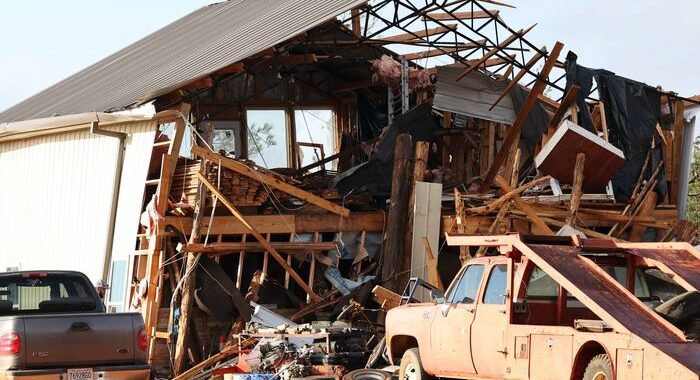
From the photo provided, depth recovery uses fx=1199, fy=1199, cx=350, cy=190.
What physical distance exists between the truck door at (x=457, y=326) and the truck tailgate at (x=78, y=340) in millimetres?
3361

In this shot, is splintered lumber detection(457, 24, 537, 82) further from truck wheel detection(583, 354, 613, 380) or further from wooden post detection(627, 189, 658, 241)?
A: truck wheel detection(583, 354, 613, 380)

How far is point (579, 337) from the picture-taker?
10.4 m

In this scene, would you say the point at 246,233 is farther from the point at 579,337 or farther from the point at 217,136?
the point at 579,337

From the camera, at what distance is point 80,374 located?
1262 cm

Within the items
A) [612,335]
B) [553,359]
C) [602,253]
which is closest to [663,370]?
[612,335]

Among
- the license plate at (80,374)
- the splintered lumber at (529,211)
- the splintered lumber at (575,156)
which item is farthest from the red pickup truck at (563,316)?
the splintered lumber at (575,156)

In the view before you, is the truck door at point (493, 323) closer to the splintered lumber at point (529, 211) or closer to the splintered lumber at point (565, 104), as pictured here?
the splintered lumber at point (529, 211)

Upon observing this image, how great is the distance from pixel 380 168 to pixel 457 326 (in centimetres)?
1035

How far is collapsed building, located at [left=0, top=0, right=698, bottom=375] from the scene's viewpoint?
819 inches

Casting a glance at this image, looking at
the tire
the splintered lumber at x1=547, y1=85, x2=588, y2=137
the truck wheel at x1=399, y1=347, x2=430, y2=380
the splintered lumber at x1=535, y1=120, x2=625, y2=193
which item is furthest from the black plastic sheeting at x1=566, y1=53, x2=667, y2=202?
the truck wheel at x1=399, y1=347, x2=430, y2=380

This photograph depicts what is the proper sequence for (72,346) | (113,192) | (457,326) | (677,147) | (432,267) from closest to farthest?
(72,346) → (457,326) → (432,267) → (113,192) → (677,147)

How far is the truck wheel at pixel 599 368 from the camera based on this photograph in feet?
33.1

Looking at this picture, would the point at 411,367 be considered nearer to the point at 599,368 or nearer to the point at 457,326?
the point at 457,326

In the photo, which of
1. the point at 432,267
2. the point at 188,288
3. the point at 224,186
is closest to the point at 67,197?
the point at 224,186
